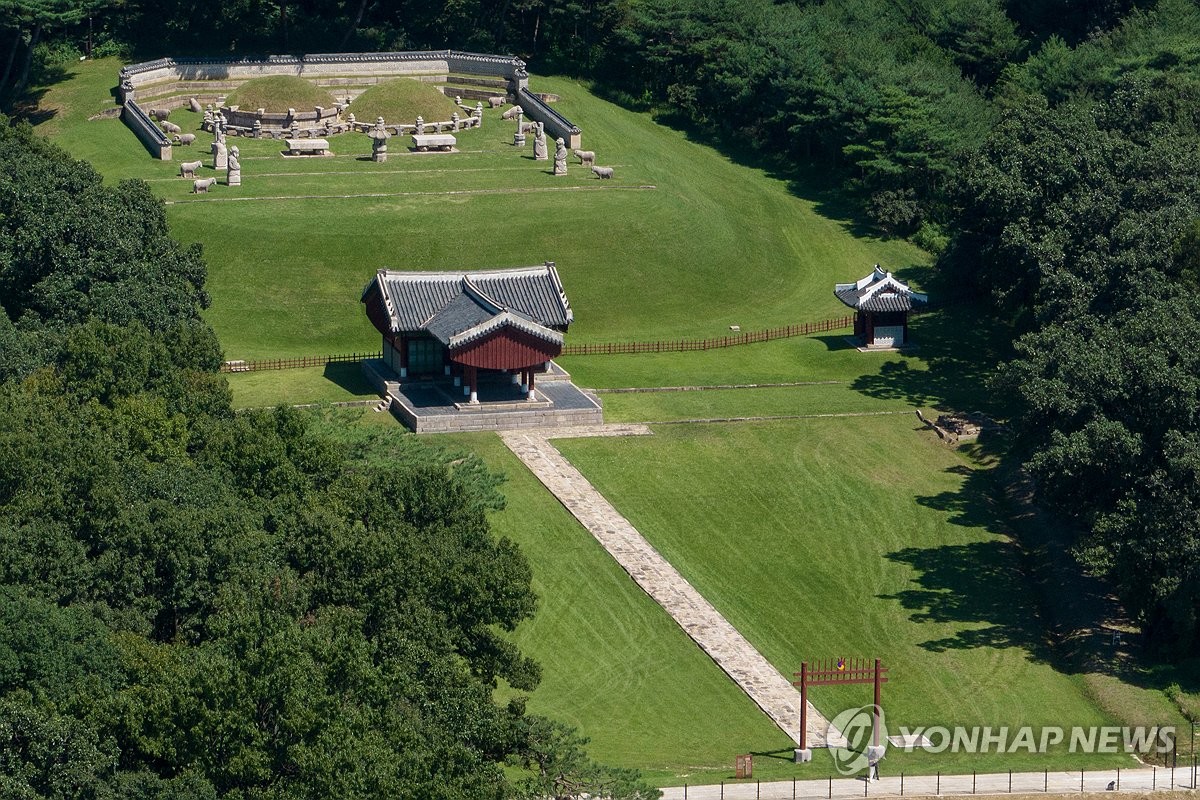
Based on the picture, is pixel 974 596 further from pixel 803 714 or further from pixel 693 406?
pixel 693 406

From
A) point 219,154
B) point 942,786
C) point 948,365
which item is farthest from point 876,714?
point 219,154

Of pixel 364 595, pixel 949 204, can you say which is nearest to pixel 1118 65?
pixel 949 204

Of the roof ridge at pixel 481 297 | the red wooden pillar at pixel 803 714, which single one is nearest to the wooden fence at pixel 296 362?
the roof ridge at pixel 481 297

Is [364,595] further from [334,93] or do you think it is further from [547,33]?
[547,33]

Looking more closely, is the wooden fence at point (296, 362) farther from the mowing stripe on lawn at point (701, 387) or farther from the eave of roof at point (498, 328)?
the mowing stripe on lawn at point (701, 387)

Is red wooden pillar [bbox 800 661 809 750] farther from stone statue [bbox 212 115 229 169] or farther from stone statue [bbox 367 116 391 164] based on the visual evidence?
stone statue [bbox 367 116 391 164]
